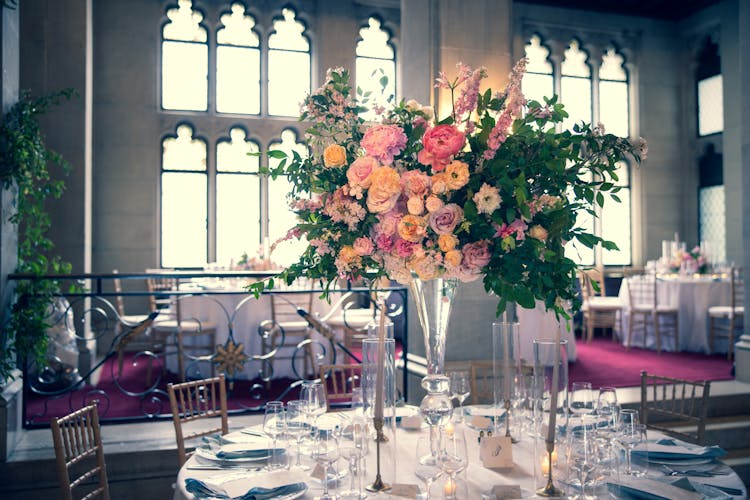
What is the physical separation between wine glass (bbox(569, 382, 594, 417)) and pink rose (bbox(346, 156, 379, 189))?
1.00m

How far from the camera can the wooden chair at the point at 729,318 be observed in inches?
275

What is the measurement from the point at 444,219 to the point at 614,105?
10.6 meters

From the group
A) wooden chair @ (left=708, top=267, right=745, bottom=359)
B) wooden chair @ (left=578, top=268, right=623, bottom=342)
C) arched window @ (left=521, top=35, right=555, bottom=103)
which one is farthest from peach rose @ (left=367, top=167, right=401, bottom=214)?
arched window @ (left=521, top=35, right=555, bottom=103)

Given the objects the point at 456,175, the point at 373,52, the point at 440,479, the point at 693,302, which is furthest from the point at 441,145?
the point at 373,52

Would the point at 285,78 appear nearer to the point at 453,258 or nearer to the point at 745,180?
the point at 745,180

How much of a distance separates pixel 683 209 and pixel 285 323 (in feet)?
26.4

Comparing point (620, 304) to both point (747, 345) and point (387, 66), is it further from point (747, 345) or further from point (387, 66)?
point (387, 66)

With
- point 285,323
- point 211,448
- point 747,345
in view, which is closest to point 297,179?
point 211,448

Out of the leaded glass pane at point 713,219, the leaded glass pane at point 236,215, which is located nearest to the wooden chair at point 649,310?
the leaded glass pane at point 713,219

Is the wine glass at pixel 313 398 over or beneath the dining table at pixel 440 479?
over

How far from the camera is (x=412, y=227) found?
1646 millimetres

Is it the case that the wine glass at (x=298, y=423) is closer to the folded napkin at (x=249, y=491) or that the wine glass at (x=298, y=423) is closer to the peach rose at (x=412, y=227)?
the folded napkin at (x=249, y=491)

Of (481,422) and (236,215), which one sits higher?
(236,215)

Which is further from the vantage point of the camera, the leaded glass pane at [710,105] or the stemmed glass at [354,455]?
the leaded glass pane at [710,105]
